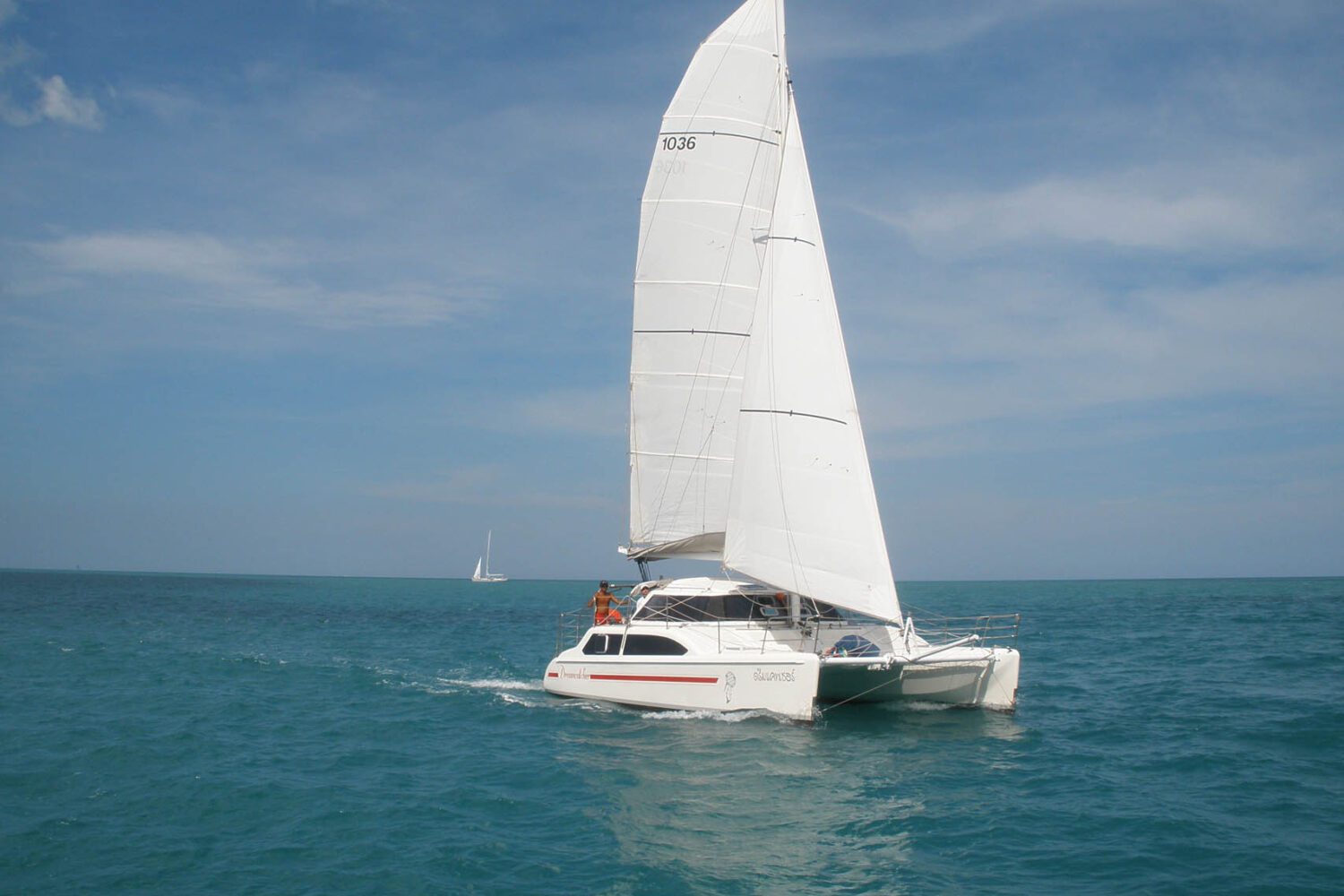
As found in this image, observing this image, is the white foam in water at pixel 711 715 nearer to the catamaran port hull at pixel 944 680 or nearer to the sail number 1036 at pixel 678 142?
the catamaran port hull at pixel 944 680

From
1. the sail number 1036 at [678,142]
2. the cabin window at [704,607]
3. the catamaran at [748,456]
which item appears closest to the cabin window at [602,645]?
the catamaran at [748,456]

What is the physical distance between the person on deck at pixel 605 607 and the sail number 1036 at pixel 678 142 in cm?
1065

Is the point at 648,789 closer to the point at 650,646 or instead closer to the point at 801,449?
the point at 650,646

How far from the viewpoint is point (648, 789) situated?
608 inches

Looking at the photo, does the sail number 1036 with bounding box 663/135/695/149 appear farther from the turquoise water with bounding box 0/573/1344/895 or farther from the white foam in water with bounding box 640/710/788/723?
the turquoise water with bounding box 0/573/1344/895

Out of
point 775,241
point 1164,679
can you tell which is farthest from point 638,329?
point 1164,679

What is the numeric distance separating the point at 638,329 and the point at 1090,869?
651 inches

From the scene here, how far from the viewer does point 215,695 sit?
80.9 feet

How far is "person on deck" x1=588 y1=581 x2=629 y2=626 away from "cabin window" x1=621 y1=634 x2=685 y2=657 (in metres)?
1.14

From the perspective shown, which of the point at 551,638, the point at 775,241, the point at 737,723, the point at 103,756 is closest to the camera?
the point at 103,756

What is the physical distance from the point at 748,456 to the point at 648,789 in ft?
25.8

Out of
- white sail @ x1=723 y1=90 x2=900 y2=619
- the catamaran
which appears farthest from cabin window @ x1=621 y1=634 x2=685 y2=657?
white sail @ x1=723 y1=90 x2=900 y2=619

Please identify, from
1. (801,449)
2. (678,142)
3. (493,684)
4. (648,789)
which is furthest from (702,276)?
(648,789)

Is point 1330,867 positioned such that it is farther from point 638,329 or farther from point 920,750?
point 638,329
